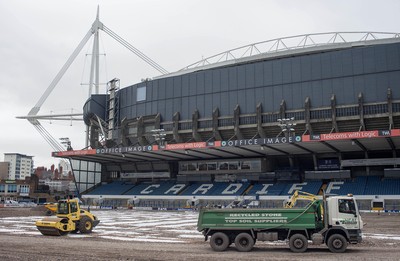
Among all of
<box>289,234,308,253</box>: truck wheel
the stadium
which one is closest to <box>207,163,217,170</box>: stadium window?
the stadium

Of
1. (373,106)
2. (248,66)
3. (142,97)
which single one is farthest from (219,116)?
(373,106)

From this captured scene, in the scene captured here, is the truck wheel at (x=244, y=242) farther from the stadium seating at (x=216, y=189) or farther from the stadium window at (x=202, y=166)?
the stadium window at (x=202, y=166)

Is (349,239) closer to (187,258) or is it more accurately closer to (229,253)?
(229,253)

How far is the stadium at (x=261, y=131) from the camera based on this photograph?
57.4 m

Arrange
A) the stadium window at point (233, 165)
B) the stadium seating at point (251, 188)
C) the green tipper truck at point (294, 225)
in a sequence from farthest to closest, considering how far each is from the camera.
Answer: the stadium window at point (233, 165) < the stadium seating at point (251, 188) < the green tipper truck at point (294, 225)

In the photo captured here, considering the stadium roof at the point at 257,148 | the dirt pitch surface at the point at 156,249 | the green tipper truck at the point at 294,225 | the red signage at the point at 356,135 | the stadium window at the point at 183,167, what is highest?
the red signage at the point at 356,135

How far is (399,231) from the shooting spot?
28828 mm

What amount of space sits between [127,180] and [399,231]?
61.0 meters

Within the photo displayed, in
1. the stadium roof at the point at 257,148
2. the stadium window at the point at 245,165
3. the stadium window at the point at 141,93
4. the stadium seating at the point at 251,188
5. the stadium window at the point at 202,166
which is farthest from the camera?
the stadium window at the point at 141,93

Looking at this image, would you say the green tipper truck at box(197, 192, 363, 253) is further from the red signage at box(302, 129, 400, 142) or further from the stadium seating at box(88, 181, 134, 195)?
the stadium seating at box(88, 181, 134, 195)

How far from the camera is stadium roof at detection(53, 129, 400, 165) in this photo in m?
51.3

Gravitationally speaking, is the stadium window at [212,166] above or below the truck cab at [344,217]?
above

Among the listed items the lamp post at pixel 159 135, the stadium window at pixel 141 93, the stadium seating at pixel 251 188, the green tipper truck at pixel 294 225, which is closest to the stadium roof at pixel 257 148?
the lamp post at pixel 159 135

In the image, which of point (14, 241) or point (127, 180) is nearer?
point (14, 241)
